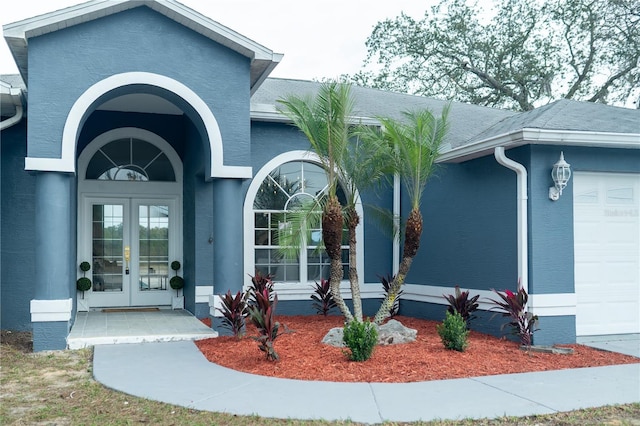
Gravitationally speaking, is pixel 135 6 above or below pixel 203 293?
above

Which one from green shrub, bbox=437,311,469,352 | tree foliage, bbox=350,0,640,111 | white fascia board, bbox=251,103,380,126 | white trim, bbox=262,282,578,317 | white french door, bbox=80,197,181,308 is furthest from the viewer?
tree foliage, bbox=350,0,640,111

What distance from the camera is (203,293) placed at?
36.9ft

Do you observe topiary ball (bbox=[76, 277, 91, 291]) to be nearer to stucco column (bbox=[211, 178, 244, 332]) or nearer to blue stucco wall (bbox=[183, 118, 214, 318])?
blue stucco wall (bbox=[183, 118, 214, 318])

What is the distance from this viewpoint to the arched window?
39.9 ft

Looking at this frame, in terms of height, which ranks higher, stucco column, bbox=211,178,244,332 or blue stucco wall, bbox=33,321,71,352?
stucco column, bbox=211,178,244,332

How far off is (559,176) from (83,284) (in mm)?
8794

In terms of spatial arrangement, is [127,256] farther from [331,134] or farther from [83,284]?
[331,134]

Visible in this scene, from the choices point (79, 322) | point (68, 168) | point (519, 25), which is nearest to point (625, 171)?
point (68, 168)

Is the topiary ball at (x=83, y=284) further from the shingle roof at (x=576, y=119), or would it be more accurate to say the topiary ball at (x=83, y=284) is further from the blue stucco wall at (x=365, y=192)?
the shingle roof at (x=576, y=119)

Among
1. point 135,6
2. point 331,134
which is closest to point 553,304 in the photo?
point 331,134

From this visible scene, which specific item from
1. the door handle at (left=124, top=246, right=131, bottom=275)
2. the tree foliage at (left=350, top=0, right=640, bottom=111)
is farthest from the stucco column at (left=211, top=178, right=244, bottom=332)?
the tree foliage at (left=350, top=0, right=640, bottom=111)

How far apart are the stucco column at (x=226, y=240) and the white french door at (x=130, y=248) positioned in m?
3.41

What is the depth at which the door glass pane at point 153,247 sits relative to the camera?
40.7ft

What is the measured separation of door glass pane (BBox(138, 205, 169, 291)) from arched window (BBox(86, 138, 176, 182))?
0.67 m
